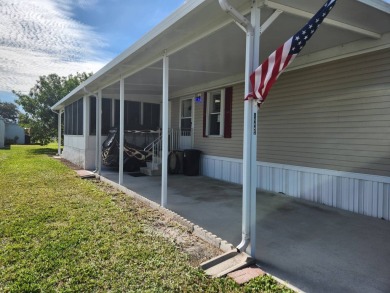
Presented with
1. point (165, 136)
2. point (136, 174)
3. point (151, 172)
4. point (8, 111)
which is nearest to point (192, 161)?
point (151, 172)

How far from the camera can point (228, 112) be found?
8000mm

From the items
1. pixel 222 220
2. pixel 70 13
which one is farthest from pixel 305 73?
pixel 70 13

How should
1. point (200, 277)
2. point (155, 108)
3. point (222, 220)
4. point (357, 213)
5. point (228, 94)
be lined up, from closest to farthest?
point (200, 277), point (222, 220), point (357, 213), point (228, 94), point (155, 108)

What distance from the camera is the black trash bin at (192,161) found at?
8953 mm

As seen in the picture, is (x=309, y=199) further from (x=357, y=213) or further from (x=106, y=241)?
(x=106, y=241)

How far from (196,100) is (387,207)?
6.12 meters

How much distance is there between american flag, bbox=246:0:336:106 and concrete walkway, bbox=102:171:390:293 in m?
1.76

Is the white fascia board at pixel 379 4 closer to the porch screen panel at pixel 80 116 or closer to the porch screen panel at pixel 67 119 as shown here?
the porch screen panel at pixel 80 116

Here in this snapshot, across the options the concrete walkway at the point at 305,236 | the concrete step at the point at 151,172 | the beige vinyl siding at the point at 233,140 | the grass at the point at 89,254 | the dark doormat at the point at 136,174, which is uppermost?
the beige vinyl siding at the point at 233,140

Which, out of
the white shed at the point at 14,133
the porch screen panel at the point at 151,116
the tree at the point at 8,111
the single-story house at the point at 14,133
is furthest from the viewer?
the tree at the point at 8,111

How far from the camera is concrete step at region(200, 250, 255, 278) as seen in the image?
9.35 ft

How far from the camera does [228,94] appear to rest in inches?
314

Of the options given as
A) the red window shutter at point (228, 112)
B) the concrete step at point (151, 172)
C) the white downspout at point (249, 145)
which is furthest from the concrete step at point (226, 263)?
the concrete step at point (151, 172)

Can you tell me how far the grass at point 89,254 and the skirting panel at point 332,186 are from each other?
122 inches
